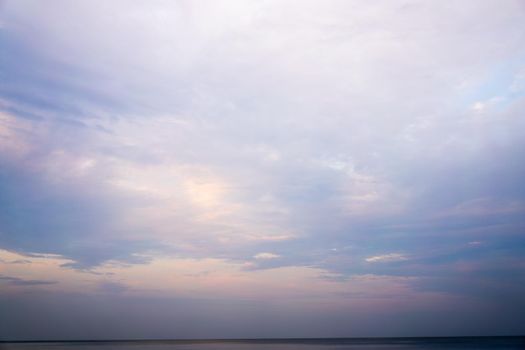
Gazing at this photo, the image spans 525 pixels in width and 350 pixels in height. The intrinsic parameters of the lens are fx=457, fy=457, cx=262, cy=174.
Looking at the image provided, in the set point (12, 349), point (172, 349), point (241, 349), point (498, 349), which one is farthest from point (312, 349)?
point (12, 349)

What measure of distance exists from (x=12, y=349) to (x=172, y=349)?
27558mm

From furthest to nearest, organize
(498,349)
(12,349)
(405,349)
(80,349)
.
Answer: (80,349) → (12,349) → (405,349) → (498,349)

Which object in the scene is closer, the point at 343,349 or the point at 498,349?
the point at 498,349

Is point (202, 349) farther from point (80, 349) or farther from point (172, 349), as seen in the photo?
point (80, 349)

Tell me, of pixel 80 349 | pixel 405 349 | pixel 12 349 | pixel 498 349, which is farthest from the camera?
pixel 80 349

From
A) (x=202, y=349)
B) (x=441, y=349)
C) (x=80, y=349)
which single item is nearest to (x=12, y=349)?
(x=80, y=349)

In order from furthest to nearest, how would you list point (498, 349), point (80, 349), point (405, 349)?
point (80, 349) < point (405, 349) < point (498, 349)

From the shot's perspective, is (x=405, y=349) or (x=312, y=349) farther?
(x=312, y=349)

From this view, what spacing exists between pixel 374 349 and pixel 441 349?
1049 centimetres

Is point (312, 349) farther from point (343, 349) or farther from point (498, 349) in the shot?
point (498, 349)

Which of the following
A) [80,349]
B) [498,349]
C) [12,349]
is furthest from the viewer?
[80,349]

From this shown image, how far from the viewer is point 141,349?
7962 centimetres

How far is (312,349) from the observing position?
3189 inches

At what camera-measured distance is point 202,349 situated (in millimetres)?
76375
